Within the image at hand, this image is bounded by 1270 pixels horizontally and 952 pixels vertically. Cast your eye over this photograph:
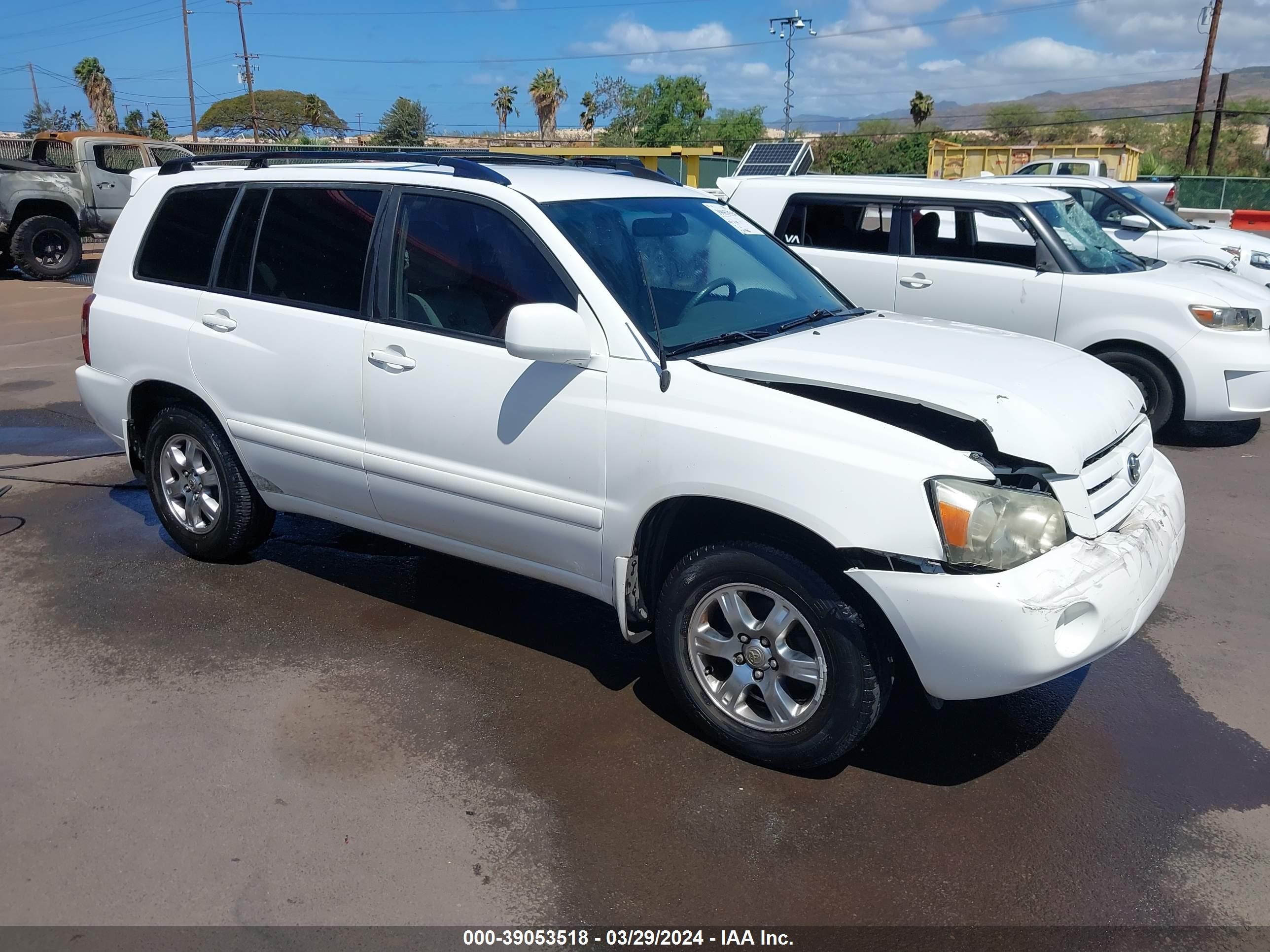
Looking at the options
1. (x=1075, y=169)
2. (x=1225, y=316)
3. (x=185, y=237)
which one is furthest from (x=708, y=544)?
(x=1075, y=169)

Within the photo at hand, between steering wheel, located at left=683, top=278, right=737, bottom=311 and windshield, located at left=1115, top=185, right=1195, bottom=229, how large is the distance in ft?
26.9

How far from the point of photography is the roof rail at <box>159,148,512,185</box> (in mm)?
4051

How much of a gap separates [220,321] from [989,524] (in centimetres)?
341

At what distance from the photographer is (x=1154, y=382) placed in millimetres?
7566

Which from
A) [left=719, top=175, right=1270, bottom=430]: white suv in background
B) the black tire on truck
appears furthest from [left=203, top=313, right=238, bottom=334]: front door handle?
the black tire on truck

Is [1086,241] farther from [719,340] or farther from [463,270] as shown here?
[463,270]

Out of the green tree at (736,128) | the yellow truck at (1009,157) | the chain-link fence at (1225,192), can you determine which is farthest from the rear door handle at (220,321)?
the green tree at (736,128)

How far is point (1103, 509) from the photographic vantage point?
3.33 m

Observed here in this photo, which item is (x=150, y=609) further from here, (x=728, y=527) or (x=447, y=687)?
(x=728, y=527)

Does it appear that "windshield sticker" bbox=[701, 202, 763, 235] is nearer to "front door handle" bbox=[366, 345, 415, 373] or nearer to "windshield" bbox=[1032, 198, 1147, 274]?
"front door handle" bbox=[366, 345, 415, 373]

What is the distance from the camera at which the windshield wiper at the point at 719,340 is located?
3639mm

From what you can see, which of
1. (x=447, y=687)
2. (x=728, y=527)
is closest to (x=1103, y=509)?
(x=728, y=527)

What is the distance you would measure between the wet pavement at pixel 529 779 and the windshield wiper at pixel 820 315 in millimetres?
1453

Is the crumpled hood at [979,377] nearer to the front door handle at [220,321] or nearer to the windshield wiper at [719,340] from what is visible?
the windshield wiper at [719,340]
